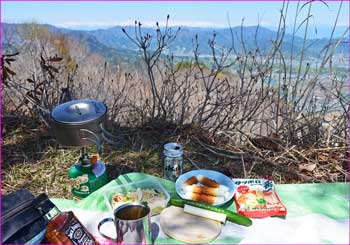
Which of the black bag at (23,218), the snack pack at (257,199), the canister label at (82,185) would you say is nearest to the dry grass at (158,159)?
the canister label at (82,185)

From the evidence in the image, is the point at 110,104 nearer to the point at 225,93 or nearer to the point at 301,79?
the point at 225,93

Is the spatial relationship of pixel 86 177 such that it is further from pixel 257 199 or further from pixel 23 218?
pixel 257 199

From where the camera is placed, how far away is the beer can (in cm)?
154

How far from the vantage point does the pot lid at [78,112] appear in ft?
4.75

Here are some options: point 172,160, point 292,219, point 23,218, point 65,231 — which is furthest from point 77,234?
point 292,219

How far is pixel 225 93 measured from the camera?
8.63ft

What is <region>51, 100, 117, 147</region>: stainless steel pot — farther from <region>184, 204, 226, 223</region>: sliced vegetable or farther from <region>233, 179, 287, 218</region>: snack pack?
<region>233, 179, 287, 218</region>: snack pack

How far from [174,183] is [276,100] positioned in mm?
1277

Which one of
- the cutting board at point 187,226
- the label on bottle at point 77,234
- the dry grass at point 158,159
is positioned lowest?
the dry grass at point 158,159

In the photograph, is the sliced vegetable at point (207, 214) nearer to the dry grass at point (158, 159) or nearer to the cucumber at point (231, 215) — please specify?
the cucumber at point (231, 215)

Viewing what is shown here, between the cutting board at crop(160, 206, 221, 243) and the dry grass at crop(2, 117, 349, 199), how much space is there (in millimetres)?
655

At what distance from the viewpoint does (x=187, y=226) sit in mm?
1160

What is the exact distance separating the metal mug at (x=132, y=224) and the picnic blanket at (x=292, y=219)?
118 mm

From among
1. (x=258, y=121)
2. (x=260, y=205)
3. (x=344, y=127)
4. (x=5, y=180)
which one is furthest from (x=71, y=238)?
(x=344, y=127)
